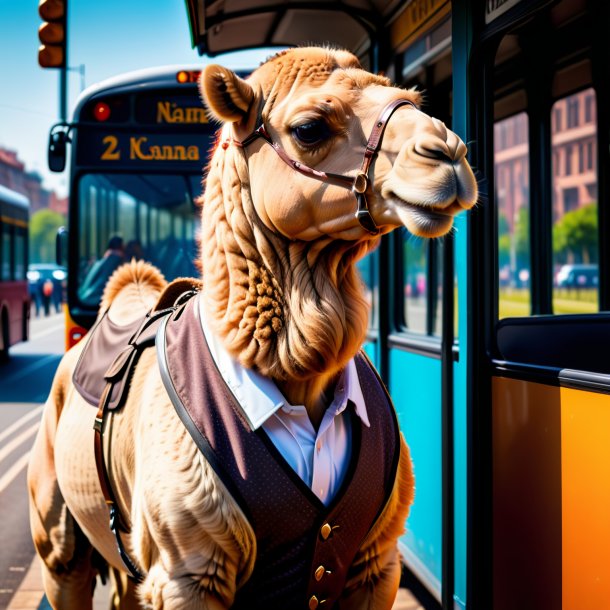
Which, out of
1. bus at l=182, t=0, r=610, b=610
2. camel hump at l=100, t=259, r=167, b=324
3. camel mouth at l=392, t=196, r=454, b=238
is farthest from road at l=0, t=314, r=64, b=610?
camel mouth at l=392, t=196, r=454, b=238

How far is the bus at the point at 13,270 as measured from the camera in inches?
653

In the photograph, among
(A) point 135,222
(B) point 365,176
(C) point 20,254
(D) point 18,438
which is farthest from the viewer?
(C) point 20,254

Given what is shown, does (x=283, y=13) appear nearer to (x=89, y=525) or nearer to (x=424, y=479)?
(x=424, y=479)

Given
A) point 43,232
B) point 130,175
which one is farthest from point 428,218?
point 43,232

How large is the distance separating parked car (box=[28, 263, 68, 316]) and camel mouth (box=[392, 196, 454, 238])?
33.0 metres

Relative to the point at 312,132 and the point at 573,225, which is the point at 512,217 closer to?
the point at 573,225

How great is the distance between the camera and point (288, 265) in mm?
2262

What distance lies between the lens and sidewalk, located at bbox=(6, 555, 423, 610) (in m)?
4.55

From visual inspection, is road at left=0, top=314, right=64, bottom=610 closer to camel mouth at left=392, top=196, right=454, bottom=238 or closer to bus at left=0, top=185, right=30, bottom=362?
bus at left=0, top=185, right=30, bottom=362

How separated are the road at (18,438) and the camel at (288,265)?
9.60ft

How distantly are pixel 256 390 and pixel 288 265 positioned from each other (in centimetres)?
34

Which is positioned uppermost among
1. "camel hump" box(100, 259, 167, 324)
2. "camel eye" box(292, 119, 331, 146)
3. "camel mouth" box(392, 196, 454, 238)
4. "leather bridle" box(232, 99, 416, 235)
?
"camel eye" box(292, 119, 331, 146)

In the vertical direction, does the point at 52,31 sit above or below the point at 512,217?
below

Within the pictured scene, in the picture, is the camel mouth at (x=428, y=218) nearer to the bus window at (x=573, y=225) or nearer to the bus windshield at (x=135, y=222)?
the bus windshield at (x=135, y=222)
